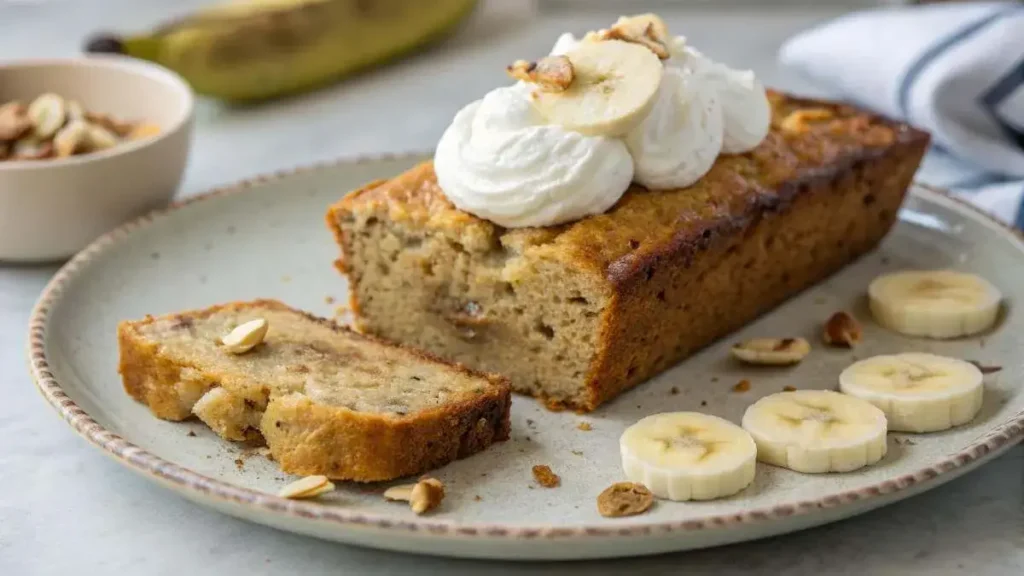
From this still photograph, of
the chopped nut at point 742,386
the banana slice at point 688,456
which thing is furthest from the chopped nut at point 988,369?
the banana slice at point 688,456

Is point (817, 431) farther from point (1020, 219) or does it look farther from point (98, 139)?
point (98, 139)

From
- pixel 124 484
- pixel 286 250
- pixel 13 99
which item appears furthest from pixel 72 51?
pixel 124 484

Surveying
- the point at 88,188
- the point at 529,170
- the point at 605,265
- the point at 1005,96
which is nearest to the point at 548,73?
the point at 529,170

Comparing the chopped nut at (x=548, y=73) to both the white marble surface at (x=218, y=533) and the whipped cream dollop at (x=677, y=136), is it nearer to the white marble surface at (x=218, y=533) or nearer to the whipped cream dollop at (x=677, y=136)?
the whipped cream dollop at (x=677, y=136)

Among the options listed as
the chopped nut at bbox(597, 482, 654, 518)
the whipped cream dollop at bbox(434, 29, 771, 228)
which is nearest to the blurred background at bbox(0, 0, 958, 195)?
the whipped cream dollop at bbox(434, 29, 771, 228)

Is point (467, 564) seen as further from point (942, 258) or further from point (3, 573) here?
point (942, 258)

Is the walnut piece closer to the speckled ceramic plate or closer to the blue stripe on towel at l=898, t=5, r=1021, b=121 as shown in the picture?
the speckled ceramic plate
